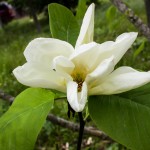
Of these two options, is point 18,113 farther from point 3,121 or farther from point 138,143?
point 138,143

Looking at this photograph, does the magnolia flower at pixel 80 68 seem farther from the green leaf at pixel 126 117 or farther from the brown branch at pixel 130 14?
the brown branch at pixel 130 14

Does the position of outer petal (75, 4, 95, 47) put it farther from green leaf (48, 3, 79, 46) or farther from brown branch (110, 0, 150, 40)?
brown branch (110, 0, 150, 40)

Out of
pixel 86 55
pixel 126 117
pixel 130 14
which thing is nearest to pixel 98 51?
pixel 86 55

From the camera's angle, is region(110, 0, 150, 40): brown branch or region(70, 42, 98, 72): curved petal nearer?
region(70, 42, 98, 72): curved petal

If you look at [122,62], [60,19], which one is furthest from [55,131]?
[60,19]

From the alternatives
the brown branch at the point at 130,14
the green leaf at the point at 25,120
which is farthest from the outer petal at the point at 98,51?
the brown branch at the point at 130,14

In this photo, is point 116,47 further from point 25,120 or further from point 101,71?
point 25,120

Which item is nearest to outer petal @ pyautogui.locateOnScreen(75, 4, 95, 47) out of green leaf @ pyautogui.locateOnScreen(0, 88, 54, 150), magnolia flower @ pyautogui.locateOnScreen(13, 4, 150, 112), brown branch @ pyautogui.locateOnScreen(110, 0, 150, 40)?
magnolia flower @ pyautogui.locateOnScreen(13, 4, 150, 112)

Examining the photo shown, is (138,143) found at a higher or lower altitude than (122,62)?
higher
